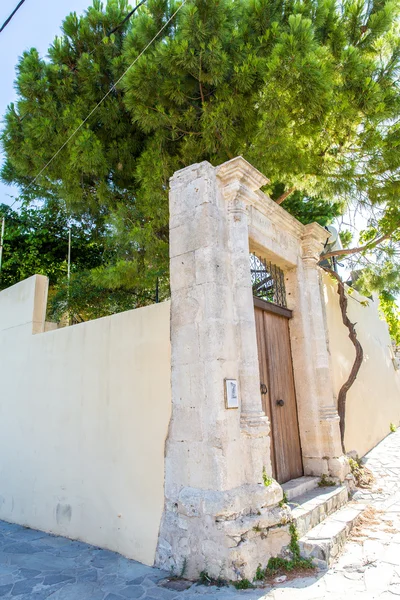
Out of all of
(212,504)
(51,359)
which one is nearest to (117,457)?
(212,504)

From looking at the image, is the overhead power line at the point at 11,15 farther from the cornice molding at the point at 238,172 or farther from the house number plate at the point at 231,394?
the house number plate at the point at 231,394

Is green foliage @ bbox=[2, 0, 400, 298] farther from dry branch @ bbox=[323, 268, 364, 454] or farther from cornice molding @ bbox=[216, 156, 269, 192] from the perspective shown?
cornice molding @ bbox=[216, 156, 269, 192]

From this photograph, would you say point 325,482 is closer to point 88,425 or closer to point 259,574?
point 259,574

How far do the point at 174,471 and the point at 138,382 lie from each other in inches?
33.9

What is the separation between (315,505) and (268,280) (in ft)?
8.22

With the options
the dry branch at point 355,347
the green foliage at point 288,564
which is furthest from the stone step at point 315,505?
the dry branch at point 355,347

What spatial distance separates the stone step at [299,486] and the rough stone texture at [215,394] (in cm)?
69

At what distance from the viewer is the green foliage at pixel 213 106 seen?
4.34 metres

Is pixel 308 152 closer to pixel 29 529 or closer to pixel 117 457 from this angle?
pixel 117 457

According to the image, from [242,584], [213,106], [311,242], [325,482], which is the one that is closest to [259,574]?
[242,584]

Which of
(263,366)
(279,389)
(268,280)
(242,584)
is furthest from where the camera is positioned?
(268,280)

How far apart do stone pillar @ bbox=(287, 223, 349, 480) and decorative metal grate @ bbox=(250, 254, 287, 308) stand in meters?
0.15

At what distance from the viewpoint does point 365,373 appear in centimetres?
709

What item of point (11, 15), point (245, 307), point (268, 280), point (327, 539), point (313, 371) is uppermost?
point (11, 15)
